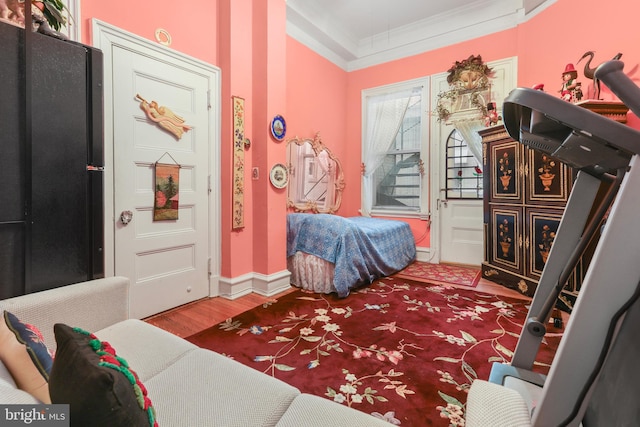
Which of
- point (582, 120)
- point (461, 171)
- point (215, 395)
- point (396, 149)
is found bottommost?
point (215, 395)

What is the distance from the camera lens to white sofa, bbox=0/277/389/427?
815 millimetres

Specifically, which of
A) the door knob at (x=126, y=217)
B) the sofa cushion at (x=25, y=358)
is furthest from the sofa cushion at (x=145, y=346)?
the door knob at (x=126, y=217)

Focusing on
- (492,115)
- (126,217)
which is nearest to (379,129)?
(492,115)

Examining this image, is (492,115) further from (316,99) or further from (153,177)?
(153,177)

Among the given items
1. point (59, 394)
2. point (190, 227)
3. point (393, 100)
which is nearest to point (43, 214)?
point (59, 394)

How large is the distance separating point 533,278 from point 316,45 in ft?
13.2

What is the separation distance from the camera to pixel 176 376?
1.01 metres

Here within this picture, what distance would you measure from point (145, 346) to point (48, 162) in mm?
949

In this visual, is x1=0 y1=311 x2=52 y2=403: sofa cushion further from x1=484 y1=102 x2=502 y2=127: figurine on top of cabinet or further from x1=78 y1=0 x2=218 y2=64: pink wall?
x1=484 y1=102 x2=502 y2=127: figurine on top of cabinet

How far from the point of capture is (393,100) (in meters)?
4.68

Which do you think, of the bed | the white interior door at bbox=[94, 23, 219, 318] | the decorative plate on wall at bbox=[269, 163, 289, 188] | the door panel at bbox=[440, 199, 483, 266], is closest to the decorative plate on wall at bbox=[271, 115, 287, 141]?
the decorative plate on wall at bbox=[269, 163, 289, 188]

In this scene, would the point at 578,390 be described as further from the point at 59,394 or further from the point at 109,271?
the point at 109,271

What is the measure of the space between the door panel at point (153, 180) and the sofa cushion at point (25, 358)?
1.57m

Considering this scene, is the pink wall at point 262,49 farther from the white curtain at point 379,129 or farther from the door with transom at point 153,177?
the white curtain at point 379,129
